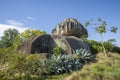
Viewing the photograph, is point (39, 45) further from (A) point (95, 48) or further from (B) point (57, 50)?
(A) point (95, 48)

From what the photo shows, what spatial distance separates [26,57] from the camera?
38.1 feet

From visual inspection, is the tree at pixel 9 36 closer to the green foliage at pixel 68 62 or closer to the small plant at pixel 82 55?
the small plant at pixel 82 55

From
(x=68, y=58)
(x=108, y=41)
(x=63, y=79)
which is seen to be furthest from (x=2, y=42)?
(x=63, y=79)

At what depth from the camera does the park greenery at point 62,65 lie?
11.2 m

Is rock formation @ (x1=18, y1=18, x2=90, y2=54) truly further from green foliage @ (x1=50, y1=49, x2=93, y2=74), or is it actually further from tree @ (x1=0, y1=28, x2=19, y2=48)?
tree @ (x1=0, y1=28, x2=19, y2=48)

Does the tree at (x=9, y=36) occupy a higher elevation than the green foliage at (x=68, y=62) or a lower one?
higher

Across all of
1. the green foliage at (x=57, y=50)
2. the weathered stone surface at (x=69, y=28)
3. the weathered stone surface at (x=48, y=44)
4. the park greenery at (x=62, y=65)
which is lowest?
the park greenery at (x=62, y=65)

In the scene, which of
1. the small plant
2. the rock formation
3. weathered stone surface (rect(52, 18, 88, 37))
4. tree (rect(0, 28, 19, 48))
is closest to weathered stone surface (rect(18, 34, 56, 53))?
the rock formation

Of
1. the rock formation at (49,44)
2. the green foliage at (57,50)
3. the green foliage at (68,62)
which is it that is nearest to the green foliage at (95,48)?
the rock formation at (49,44)

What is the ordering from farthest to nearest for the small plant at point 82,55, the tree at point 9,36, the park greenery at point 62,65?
the tree at point 9,36 → the small plant at point 82,55 → the park greenery at point 62,65

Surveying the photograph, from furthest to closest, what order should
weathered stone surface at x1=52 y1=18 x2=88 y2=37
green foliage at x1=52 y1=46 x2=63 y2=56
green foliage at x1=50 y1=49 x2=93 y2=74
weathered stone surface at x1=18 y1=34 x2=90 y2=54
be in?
1. weathered stone surface at x1=52 y1=18 x2=88 y2=37
2. weathered stone surface at x1=18 y1=34 x2=90 y2=54
3. green foliage at x1=52 y1=46 x2=63 y2=56
4. green foliage at x1=50 y1=49 x2=93 y2=74

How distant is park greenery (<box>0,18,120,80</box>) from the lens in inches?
441

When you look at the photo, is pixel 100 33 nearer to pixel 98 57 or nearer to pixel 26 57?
pixel 98 57

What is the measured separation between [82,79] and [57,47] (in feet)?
21.3
